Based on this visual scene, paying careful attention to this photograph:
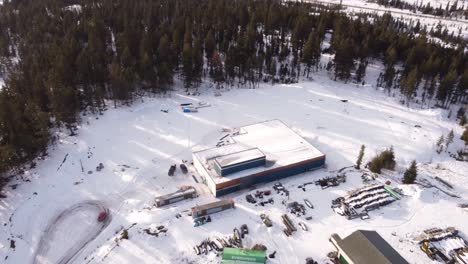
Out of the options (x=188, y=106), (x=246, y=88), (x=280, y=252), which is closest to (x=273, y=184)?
(x=280, y=252)

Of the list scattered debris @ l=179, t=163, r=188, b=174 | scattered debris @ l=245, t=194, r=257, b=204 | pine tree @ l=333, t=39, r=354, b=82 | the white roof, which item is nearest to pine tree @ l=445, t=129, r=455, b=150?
the white roof

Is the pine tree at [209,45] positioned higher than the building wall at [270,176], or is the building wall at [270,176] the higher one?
the pine tree at [209,45]

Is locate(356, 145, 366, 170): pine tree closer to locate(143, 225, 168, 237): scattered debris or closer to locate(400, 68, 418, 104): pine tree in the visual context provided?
locate(143, 225, 168, 237): scattered debris

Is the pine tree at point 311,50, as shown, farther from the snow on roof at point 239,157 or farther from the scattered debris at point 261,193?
the scattered debris at point 261,193

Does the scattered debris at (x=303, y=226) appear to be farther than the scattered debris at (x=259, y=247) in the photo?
Yes

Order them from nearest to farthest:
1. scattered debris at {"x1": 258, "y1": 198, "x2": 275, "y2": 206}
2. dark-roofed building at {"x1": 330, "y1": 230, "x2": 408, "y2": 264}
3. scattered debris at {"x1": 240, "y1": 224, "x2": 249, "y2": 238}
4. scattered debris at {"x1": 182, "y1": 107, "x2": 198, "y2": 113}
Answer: dark-roofed building at {"x1": 330, "y1": 230, "x2": 408, "y2": 264}
scattered debris at {"x1": 240, "y1": 224, "x2": 249, "y2": 238}
scattered debris at {"x1": 258, "y1": 198, "x2": 275, "y2": 206}
scattered debris at {"x1": 182, "y1": 107, "x2": 198, "y2": 113}

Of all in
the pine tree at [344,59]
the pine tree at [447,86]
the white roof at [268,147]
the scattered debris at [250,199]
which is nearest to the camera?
the scattered debris at [250,199]

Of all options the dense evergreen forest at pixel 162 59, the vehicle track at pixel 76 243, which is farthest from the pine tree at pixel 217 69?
→ the vehicle track at pixel 76 243
